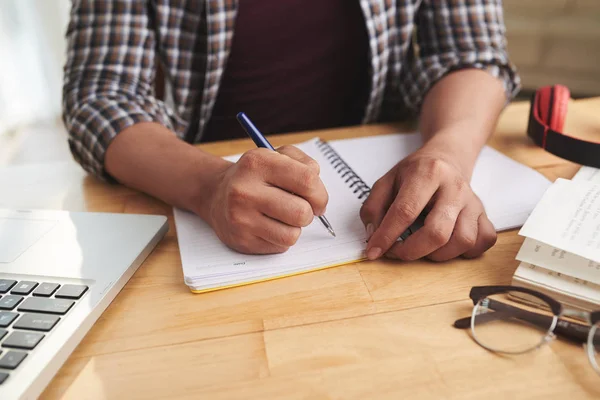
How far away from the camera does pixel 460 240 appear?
1.75 ft

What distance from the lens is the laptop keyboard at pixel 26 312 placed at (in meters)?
0.41

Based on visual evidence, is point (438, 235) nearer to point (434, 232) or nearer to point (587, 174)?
point (434, 232)

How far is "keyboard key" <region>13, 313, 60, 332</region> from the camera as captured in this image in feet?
1.42

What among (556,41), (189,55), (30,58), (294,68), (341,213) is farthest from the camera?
(30,58)

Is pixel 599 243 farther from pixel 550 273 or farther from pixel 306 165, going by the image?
pixel 306 165

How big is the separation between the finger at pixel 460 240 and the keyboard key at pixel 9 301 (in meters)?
0.39

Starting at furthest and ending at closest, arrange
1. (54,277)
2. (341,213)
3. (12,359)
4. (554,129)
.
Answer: (554,129), (341,213), (54,277), (12,359)

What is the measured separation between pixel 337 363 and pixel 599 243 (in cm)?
26

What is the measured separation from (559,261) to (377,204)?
19 cm

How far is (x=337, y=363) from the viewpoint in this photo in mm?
425

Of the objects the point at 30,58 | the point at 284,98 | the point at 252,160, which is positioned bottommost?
the point at 30,58

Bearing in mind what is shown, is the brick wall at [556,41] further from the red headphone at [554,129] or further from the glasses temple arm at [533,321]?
the glasses temple arm at [533,321]

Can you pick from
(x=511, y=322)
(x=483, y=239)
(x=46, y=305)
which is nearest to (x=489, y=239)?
(x=483, y=239)

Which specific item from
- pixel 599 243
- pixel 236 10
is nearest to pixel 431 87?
pixel 236 10
